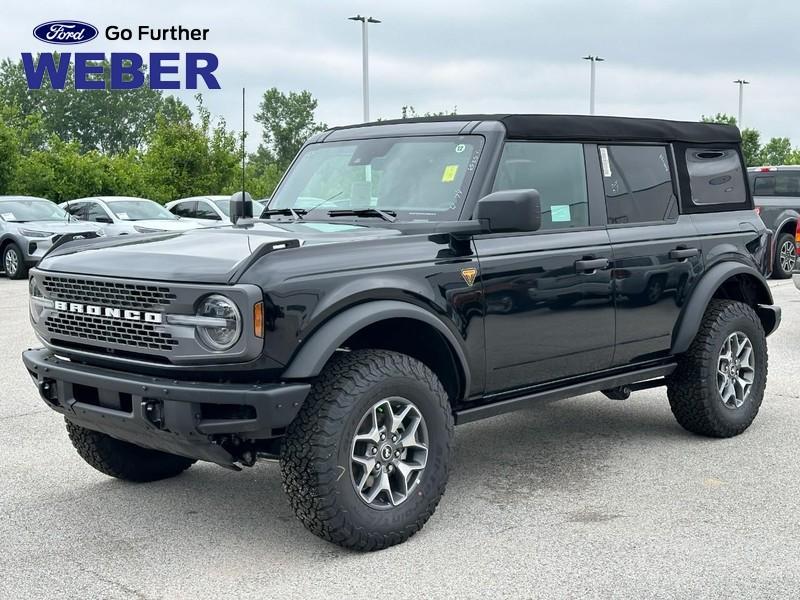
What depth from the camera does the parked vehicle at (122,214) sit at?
19.5 m

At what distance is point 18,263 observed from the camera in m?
18.9

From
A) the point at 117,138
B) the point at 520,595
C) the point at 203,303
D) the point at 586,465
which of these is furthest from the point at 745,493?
the point at 117,138

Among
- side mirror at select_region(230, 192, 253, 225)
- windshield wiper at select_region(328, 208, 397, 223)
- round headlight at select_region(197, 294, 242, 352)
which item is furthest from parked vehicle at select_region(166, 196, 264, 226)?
round headlight at select_region(197, 294, 242, 352)

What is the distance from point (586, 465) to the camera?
5.82 m

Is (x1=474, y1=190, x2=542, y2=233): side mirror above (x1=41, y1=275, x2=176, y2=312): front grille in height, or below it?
above

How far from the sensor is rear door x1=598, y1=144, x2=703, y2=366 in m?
5.67

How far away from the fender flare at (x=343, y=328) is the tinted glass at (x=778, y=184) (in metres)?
14.4

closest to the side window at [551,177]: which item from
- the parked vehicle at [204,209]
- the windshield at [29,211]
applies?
the windshield at [29,211]

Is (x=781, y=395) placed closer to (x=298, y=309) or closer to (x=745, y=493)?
(x=745, y=493)

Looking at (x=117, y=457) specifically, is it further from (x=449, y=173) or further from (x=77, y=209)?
(x=77, y=209)

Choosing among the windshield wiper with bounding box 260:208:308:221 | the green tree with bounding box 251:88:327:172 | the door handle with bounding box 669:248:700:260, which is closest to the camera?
the windshield wiper with bounding box 260:208:308:221

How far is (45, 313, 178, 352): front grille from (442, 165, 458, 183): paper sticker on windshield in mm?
1681

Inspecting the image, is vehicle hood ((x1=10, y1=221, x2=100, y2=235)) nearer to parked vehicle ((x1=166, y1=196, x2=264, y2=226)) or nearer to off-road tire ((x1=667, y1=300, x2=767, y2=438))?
parked vehicle ((x1=166, y1=196, x2=264, y2=226))

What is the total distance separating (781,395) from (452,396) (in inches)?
146
